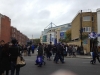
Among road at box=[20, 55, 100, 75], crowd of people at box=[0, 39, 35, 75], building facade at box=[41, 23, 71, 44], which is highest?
building facade at box=[41, 23, 71, 44]

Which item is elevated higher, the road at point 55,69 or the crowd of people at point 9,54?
the crowd of people at point 9,54

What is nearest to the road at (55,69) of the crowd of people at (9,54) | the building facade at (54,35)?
the crowd of people at (9,54)

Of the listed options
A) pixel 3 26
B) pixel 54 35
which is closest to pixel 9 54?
pixel 3 26

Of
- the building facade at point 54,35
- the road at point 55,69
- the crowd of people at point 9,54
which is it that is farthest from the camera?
the building facade at point 54,35

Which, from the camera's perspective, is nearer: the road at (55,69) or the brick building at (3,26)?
the road at (55,69)

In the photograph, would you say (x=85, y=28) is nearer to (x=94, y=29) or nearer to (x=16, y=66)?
(x=94, y=29)

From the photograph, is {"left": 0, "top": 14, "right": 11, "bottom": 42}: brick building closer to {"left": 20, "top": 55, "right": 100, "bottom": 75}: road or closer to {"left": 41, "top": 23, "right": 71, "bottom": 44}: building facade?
{"left": 41, "top": 23, "right": 71, "bottom": 44}: building facade

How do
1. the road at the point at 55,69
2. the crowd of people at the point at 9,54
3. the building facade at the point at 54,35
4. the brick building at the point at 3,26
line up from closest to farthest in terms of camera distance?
the crowd of people at the point at 9,54, the road at the point at 55,69, the building facade at the point at 54,35, the brick building at the point at 3,26

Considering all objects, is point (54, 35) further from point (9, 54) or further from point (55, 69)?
point (9, 54)

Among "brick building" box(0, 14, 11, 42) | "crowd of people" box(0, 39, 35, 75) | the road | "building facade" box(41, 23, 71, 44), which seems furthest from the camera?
"brick building" box(0, 14, 11, 42)

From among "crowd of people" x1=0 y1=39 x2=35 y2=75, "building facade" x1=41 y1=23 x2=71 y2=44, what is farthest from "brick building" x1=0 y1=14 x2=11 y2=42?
"crowd of people" x1=0 y1=39 x2=35 y2=75

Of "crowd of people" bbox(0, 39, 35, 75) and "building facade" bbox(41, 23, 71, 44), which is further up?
"building facade" bbox(41, 23, 71, 44)

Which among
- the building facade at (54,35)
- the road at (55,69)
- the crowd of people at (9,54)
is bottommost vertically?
the road at (55,69)

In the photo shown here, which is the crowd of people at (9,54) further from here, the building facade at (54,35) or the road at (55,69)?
the building facade at (54,35)
